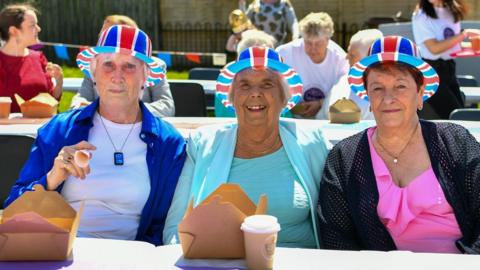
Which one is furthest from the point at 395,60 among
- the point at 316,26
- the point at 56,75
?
the point at 56,75

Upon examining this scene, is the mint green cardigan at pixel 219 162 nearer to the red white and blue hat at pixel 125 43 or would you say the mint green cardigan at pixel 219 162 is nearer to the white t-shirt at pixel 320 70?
the red white and blue hat at pixel 125 43

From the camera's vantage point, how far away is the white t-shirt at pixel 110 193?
10.3 feet

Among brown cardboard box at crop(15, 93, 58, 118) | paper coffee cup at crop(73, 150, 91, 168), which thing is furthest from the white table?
brown cardboard box at crop(15, 93, 58, 118)

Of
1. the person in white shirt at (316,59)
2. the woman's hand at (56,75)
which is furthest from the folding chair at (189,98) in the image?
the woman's hand at (56,75)

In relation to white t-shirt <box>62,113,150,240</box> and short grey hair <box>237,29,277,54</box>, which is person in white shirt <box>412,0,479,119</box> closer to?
short grey hair <box>237,29,277,54</box>

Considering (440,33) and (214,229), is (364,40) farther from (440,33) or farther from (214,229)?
(214,229)

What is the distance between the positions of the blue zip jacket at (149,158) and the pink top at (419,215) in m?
0.86

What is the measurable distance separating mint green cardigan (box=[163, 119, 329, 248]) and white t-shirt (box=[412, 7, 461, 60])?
279 centimetres

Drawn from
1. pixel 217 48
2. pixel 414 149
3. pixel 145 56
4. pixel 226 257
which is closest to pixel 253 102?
pixel 145 56

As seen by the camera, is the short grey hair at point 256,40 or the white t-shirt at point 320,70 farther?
the white t-shirt at point 320,70

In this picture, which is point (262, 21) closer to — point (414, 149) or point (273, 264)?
A: point (414, 149)

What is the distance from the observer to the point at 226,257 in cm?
226

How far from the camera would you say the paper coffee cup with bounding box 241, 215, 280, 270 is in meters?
2.10

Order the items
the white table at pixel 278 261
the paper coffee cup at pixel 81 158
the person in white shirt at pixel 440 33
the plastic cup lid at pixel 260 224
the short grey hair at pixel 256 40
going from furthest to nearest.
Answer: the person in white shirt at pixel 440 33, the short grey hair at pixel 256 40, the paper coffee cup at pixel 81 158, the white table at pixel 278 261, the plastic cup lid at pixel 260 224
